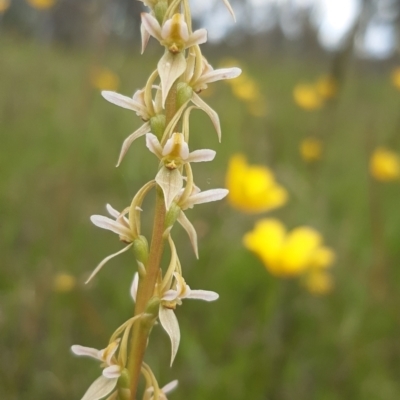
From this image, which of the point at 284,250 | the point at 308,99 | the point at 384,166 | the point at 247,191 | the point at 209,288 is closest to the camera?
the point at 284,250

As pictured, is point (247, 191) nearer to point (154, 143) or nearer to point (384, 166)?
point (384, 166)

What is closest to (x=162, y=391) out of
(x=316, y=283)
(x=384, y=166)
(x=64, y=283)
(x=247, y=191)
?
(x=64, y=283)

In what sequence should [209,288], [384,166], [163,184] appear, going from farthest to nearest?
[384,166], [209,288], [163,184]

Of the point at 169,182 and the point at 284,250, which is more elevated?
the point at 169,182

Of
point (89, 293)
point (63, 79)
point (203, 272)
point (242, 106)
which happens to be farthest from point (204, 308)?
point (63, 79)

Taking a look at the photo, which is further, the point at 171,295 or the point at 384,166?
the point at 384,166

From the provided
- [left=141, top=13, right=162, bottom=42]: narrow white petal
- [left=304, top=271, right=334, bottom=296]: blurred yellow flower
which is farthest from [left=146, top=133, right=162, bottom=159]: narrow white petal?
[left=304, top=271, right=334, bottom=296]: blurred yellow flower

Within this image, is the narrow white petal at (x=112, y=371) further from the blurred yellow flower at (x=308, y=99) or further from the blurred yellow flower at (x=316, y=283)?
the blurred yellow flower at (x=308, y=99)
